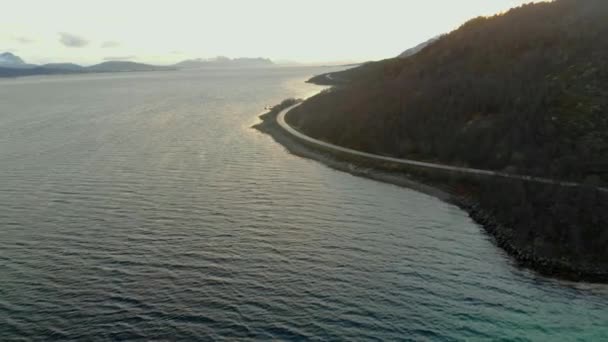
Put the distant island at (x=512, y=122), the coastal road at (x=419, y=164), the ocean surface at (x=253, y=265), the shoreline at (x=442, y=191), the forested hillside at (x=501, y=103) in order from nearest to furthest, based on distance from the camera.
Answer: the ocean surface at (x=253, y=265) → the shoreline at (x=442, y=191) → the distant island at (x=512, y=122) → the coastal road at (x=419, y=164) → the forested hillside at (x=501, y=103)

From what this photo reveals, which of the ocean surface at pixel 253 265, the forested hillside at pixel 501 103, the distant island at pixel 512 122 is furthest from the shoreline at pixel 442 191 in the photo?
the forested hillside at pixel 501 103

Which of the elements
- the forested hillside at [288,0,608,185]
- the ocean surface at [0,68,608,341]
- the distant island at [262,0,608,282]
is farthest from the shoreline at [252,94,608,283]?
the forested hillside at [288,0,608,185]

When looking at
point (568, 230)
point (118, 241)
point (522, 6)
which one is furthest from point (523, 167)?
point (522, 6)

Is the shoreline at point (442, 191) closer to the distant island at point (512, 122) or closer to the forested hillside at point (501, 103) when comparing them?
the distant island at point (512, 122)

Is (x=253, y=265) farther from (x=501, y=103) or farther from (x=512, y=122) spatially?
(x=501, y=103)

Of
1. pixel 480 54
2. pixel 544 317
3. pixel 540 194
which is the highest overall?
pixel 480 54

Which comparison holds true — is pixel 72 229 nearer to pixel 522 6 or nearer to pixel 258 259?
pixel 258 259
